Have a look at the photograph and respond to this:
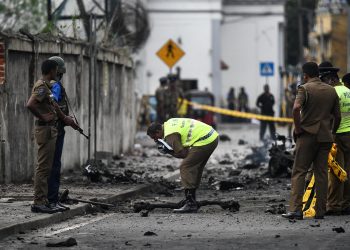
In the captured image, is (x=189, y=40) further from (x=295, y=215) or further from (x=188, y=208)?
(x=295, y=215)

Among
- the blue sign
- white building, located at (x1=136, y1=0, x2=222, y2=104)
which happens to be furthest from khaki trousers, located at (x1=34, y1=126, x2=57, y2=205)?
white building, located at (x1=136, y1=0, x2=222, y2=104)

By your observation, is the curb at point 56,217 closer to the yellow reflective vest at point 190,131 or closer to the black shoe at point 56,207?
the black shoe at point 56,207

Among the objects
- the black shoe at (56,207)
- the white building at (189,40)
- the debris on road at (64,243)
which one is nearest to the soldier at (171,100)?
the black shoe at (56,207)

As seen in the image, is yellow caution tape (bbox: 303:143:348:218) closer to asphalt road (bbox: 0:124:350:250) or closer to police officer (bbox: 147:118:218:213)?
asphalt road (bbox: 0:124:350:250)

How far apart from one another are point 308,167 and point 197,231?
221cm

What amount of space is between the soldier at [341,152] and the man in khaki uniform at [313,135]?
0.69 metres

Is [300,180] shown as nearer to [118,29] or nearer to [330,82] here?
[330,82]

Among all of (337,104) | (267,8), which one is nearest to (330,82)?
(337,104)

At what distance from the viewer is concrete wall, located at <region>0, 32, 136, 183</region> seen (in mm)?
19766

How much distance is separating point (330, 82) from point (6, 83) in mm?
5589

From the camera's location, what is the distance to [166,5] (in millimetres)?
70375

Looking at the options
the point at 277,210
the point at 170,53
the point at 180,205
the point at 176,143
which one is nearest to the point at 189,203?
the point at 180,205

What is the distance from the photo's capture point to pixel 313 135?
50.6ft

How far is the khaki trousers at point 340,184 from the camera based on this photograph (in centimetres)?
1627
